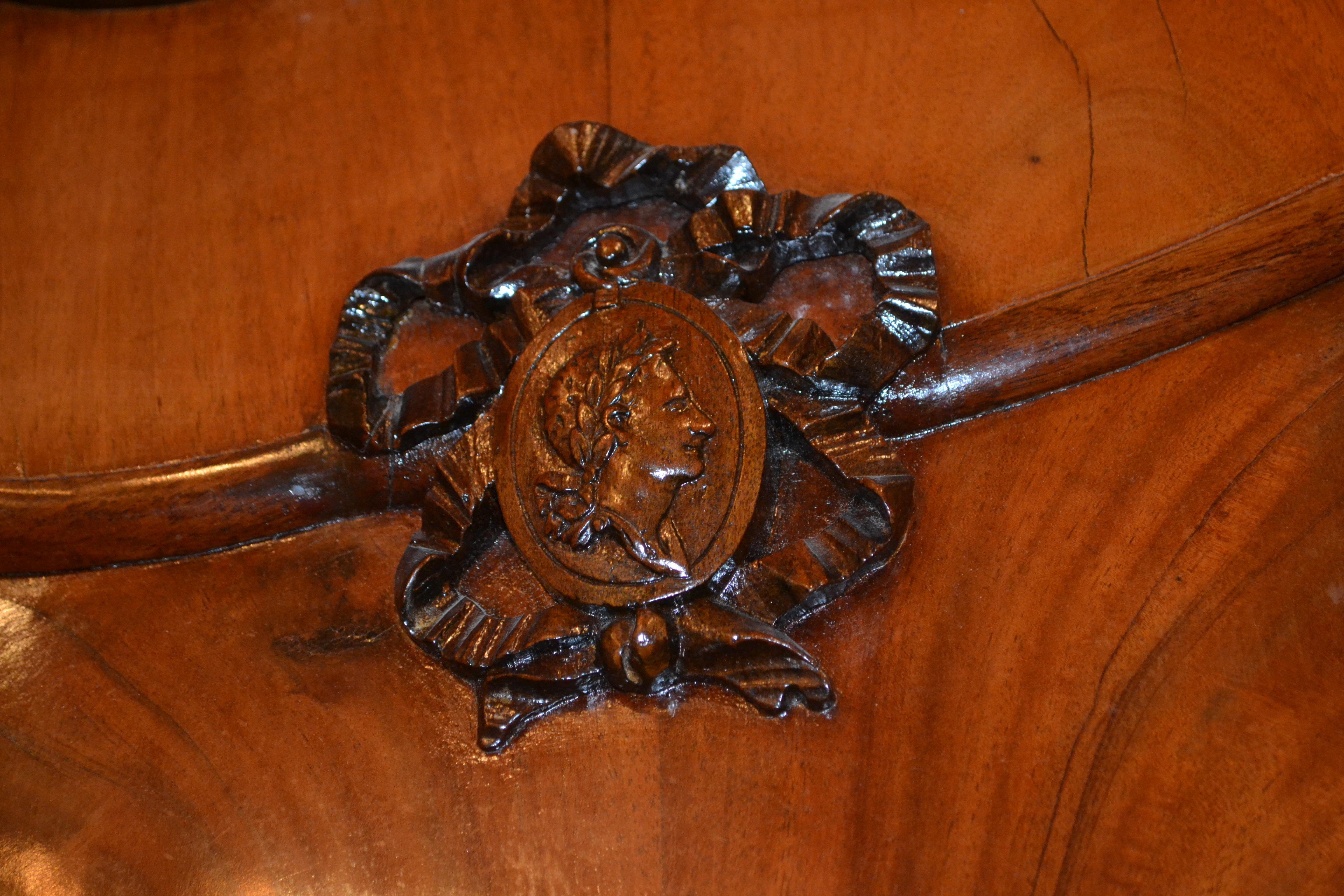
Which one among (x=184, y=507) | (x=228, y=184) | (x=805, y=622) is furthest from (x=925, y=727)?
(x=228, y=184)

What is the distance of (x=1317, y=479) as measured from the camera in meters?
0.85

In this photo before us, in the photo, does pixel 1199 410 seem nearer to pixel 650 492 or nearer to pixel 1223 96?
pixel 1223 96

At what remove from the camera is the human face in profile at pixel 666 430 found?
903 millimetres

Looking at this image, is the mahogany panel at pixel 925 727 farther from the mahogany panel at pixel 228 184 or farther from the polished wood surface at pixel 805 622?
the mahogany panel at pixel 228 184

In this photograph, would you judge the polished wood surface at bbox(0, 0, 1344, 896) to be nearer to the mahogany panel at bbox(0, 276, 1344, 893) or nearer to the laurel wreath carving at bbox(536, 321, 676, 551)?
the mahogany panel at bbox(0, 276, 1344, 893)

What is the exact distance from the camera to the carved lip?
89 cm

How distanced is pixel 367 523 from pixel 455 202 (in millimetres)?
360

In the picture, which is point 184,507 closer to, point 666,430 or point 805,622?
point 666,430

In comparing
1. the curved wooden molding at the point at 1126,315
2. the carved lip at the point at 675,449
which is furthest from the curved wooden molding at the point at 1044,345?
the carved lip at the point at 675,449

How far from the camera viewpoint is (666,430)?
2.99 feet

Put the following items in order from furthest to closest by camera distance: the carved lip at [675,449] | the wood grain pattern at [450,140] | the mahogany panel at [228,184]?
the mahogany panel at [228,184]
the wood grain pattern at [450,140]
the carved lip at [675,449]

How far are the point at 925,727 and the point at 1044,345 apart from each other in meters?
0.34

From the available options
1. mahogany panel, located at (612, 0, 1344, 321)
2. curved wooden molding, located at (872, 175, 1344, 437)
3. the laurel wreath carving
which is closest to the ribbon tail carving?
the laurel wreath carving

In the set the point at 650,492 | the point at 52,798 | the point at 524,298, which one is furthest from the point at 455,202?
the point at 52,798
